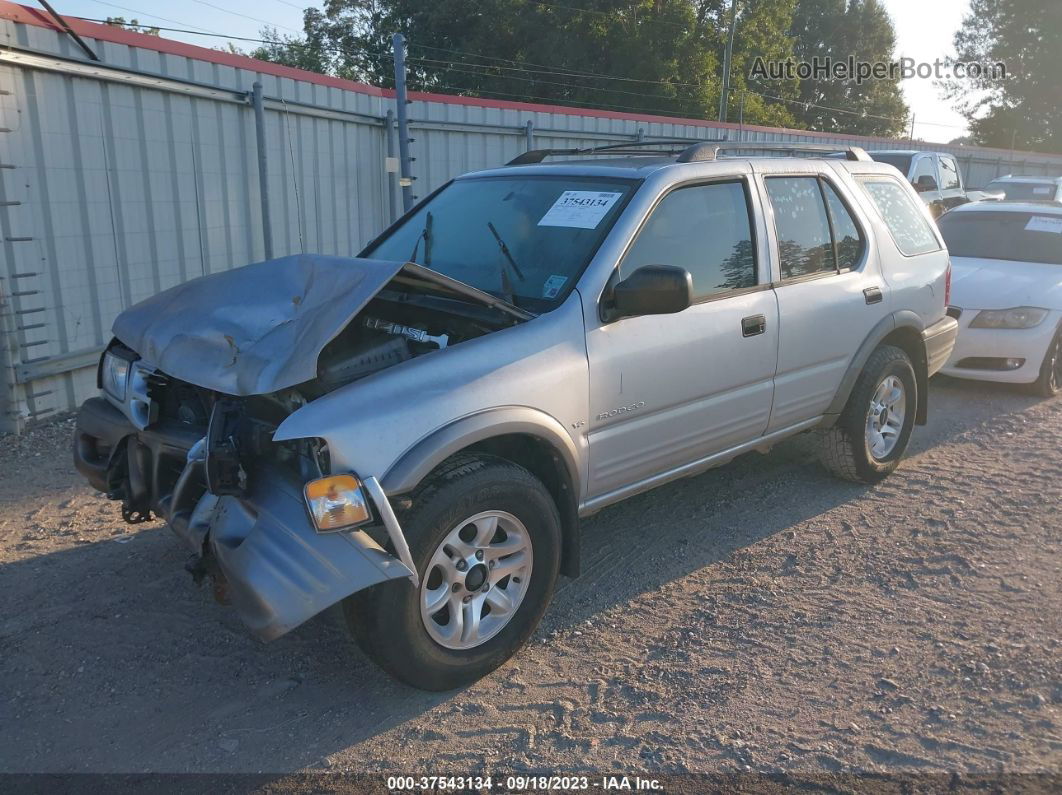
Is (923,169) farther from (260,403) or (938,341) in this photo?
(260,403)

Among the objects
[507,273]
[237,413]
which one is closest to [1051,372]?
[507,273]

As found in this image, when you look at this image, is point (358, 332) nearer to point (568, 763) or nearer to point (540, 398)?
point (540, 398)

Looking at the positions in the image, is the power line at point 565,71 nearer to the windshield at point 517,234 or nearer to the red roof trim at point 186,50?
the red roof trim at point 186,50

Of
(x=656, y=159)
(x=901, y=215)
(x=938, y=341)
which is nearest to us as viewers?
(x=656, y=159)

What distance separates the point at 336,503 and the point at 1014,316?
660 cm

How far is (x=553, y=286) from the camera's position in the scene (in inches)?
145

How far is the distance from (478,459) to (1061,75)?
2290 inches

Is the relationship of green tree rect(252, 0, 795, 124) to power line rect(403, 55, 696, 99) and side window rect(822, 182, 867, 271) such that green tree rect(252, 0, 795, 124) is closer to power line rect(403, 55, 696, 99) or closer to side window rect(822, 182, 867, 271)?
power line rect(403, 55, 696, 99)

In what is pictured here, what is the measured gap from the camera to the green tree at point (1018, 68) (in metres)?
49.2

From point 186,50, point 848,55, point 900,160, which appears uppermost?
point 848,55

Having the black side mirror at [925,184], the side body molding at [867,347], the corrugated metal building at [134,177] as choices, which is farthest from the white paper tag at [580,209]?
the black side mirror at [925,184]

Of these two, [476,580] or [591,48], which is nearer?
[476,580]

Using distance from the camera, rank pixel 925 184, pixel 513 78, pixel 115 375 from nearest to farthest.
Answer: pixel 115 375 < pixel 925 184 < pixel 513 78

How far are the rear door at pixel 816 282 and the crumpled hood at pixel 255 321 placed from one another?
7.30 feet
